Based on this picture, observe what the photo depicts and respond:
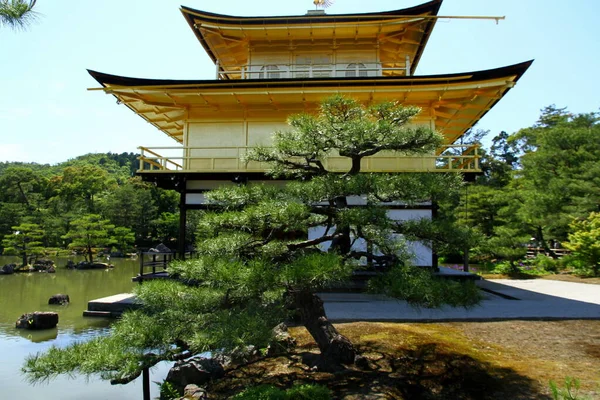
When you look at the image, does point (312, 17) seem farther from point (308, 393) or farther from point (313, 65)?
point (308, 393)

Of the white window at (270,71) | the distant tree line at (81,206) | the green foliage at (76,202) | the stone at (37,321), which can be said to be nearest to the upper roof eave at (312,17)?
the white window at (270,71)

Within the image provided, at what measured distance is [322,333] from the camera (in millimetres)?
4172

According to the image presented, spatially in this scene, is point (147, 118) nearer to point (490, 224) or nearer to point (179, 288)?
point (179, 288)

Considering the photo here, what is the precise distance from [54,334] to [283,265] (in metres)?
6.85

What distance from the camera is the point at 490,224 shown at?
20891 mm

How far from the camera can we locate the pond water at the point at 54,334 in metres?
5.12

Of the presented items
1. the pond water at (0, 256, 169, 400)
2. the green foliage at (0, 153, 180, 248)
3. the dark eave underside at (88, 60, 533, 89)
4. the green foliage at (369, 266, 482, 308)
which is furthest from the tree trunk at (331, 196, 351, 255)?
the green foliage at (0, 153, 180, 248)

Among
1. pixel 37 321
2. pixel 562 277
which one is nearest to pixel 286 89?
pixel 37 321

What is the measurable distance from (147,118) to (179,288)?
10.5 metres

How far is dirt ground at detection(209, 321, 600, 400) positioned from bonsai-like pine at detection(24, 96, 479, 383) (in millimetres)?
436

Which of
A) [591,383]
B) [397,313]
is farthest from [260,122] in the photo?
[591,383]

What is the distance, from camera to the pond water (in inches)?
201

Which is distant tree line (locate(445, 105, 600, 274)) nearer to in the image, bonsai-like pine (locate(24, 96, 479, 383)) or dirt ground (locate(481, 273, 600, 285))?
dirt ground (locate(481, 273, 600, 285))

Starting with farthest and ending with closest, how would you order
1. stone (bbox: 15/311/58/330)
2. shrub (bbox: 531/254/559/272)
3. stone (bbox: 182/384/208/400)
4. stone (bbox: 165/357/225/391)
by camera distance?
shrub (bbox: 531/254/559/272) < stone (bbox: 15/311/58/330) < stone (bbox: 165/357/225/391) < stone (bbox: 182/384/208/400)
